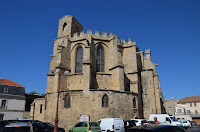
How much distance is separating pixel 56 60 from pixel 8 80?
51.7 feet

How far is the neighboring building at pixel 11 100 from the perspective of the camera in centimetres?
2855

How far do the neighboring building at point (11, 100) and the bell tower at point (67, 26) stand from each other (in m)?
14.1

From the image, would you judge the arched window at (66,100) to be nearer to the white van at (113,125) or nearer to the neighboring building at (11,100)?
the white van at (113,125)

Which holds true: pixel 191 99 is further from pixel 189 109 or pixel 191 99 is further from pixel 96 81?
pixel 96 81

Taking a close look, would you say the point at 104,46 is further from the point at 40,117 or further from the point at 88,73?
the point at 40,117

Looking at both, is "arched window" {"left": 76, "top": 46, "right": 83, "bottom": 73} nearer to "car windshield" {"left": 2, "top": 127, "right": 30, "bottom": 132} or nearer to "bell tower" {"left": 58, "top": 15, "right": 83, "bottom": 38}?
"bell tower" {"left": 58, "top": 15, "right": 83, "bottom": 38}

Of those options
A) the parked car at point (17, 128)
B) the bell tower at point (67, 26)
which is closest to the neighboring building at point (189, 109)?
the bell tower at point (67, 26)

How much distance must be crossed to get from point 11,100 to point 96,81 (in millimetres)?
18207

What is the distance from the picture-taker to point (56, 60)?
75.5 ft

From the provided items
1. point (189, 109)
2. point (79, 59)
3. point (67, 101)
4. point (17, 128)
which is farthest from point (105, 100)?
point (189, 109)

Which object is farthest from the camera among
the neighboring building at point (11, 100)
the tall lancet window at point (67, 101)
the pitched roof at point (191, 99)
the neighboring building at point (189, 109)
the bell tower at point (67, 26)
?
the pitched roof at point (191, 99)

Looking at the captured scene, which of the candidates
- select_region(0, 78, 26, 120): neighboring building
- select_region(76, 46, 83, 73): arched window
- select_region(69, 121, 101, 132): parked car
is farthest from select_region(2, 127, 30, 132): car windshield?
select_region(0, 78, 26, 120): neighboring building

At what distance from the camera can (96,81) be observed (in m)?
21.6

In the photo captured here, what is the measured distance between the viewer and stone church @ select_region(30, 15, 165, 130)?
695 inches
